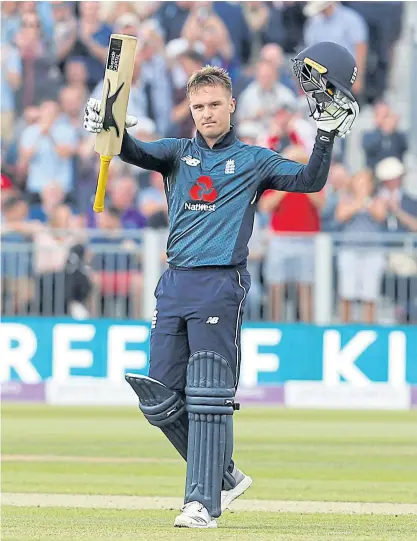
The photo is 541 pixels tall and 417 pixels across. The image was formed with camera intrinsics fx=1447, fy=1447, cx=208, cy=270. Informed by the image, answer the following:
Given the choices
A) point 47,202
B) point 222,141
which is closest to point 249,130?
point 47,202

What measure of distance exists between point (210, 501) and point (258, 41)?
1201 cm

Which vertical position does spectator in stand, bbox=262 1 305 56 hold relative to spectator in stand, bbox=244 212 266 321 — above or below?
above

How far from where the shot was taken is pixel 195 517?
659 centimetres

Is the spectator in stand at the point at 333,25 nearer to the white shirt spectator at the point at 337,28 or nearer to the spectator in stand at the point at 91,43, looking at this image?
the white shirt spectator at the point at 337,28

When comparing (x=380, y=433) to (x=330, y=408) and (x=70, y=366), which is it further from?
(x=70, y=366)

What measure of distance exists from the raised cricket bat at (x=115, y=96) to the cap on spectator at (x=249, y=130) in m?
10.2

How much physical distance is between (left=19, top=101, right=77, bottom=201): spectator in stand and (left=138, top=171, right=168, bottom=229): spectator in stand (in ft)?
3.34

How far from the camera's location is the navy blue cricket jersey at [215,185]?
22.1ft

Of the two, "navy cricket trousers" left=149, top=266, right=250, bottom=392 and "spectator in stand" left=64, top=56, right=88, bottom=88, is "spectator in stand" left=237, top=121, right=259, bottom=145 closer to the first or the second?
"spectator in stand" left=64, top=56, right=88, bottom=88

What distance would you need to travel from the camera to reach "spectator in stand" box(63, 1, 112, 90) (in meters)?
17.8

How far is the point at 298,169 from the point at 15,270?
31.7 ft

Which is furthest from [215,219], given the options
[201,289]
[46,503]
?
[46,503]

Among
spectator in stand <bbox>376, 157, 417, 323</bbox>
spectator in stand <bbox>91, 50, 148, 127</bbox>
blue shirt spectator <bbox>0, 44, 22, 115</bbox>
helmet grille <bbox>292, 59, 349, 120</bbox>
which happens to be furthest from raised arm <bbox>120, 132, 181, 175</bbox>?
blue shirt spectator <bbox>0, 44, 22, 115</bbox>

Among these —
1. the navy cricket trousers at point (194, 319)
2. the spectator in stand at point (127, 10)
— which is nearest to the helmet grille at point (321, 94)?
the navy cricket trousers at point (194, 319)
